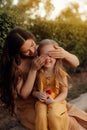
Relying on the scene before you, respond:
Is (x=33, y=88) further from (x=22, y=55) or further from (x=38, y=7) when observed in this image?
(x=38, y=7)

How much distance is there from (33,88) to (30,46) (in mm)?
391

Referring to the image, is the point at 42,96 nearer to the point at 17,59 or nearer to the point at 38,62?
the point at 38,62

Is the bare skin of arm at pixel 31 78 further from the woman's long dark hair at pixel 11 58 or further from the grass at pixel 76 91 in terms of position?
the grass at pixel 76 91

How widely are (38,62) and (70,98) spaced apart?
135 inches

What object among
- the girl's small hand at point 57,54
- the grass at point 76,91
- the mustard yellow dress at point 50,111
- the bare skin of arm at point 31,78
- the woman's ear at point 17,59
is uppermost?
the girl's small hand at point 57,54

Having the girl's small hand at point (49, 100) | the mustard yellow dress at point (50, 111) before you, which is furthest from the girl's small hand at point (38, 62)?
the girl's small hand at point (49, 100)

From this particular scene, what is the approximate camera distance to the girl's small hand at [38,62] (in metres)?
3.56

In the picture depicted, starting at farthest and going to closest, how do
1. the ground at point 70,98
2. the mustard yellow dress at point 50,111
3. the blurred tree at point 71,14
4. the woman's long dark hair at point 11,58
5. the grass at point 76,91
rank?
the blurred tree at point 71,14
the grass at point 76,91
the ground at point 70,98
the woman's long dark hair at point 11,58
the mustard yellow dress at point 50,111

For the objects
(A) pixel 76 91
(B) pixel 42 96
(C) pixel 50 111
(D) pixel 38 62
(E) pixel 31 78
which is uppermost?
(D) pixel 38 62

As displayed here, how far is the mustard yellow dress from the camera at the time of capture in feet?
11.5

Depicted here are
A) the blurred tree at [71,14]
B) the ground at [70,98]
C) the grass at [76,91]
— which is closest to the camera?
the ground at [70,98]

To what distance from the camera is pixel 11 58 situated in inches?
145

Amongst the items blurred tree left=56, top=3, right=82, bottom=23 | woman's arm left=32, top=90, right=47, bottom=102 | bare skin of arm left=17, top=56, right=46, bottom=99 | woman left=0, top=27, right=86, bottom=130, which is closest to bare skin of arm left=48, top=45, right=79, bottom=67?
woman left=0, top=27, right=86, bottom=130

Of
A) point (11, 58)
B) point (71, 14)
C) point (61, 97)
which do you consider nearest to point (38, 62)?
point (11, 58)
